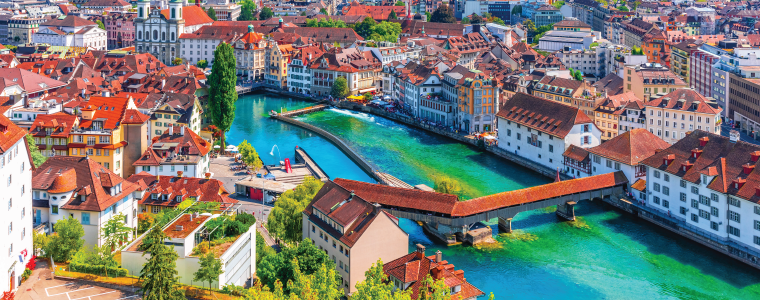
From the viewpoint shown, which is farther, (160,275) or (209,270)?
(209,270)

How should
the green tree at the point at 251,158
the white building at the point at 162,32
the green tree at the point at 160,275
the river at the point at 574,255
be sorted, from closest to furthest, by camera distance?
1. the green tree at the point at 160,275
2. the river at the point at 574,255
3. the green tree at the point at 251,158
4. the white building at the point at 162,32

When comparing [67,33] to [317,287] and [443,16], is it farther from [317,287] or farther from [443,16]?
[317,287]

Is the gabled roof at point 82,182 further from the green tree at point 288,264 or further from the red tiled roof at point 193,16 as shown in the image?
the red tiled roof at point 193,16

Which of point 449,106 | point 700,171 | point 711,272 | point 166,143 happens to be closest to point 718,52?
point 449,106

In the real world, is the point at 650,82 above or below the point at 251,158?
above

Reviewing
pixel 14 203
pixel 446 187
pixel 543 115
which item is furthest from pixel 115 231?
pixel 543 115

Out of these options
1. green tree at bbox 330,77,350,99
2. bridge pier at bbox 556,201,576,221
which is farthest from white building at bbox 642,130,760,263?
green tree at bbox 330,77,350,99

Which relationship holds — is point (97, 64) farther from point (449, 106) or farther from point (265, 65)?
point (449, 106)

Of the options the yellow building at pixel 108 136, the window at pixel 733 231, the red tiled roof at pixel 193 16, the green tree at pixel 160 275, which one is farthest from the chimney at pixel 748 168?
the red tiled roof at pixel 193 16
